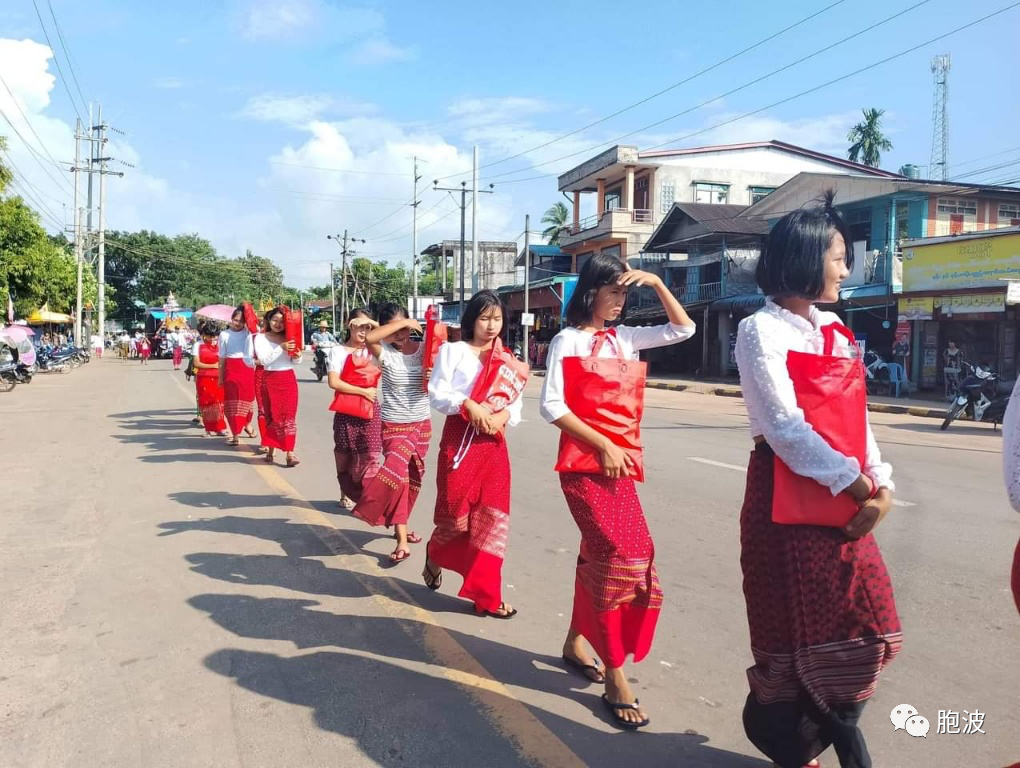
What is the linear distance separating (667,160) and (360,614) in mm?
32875

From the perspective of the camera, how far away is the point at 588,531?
10.2 feet

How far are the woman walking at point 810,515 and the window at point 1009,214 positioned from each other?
81.5ft

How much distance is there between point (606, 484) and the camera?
A: 121 inches

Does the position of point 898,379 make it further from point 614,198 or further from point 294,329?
point 614,198

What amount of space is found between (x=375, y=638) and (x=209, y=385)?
7.87 meters

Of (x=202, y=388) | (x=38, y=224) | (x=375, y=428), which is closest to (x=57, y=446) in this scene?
(x=202, y=388)

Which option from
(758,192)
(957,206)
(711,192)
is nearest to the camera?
(957,206)

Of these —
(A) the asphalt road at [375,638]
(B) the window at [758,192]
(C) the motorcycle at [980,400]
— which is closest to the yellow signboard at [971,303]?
(C) the motorcycle at [980,400]

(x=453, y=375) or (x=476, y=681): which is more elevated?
(x=453, y=375)

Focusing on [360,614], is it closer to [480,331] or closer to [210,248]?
[480,331]

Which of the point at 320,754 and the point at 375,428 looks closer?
the point at 320,754

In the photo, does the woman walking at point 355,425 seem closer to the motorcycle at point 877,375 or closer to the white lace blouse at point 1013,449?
the white lace blouse at point 1013,449

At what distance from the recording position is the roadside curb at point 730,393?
15.9m

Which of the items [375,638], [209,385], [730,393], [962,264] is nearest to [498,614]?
[375,638]
